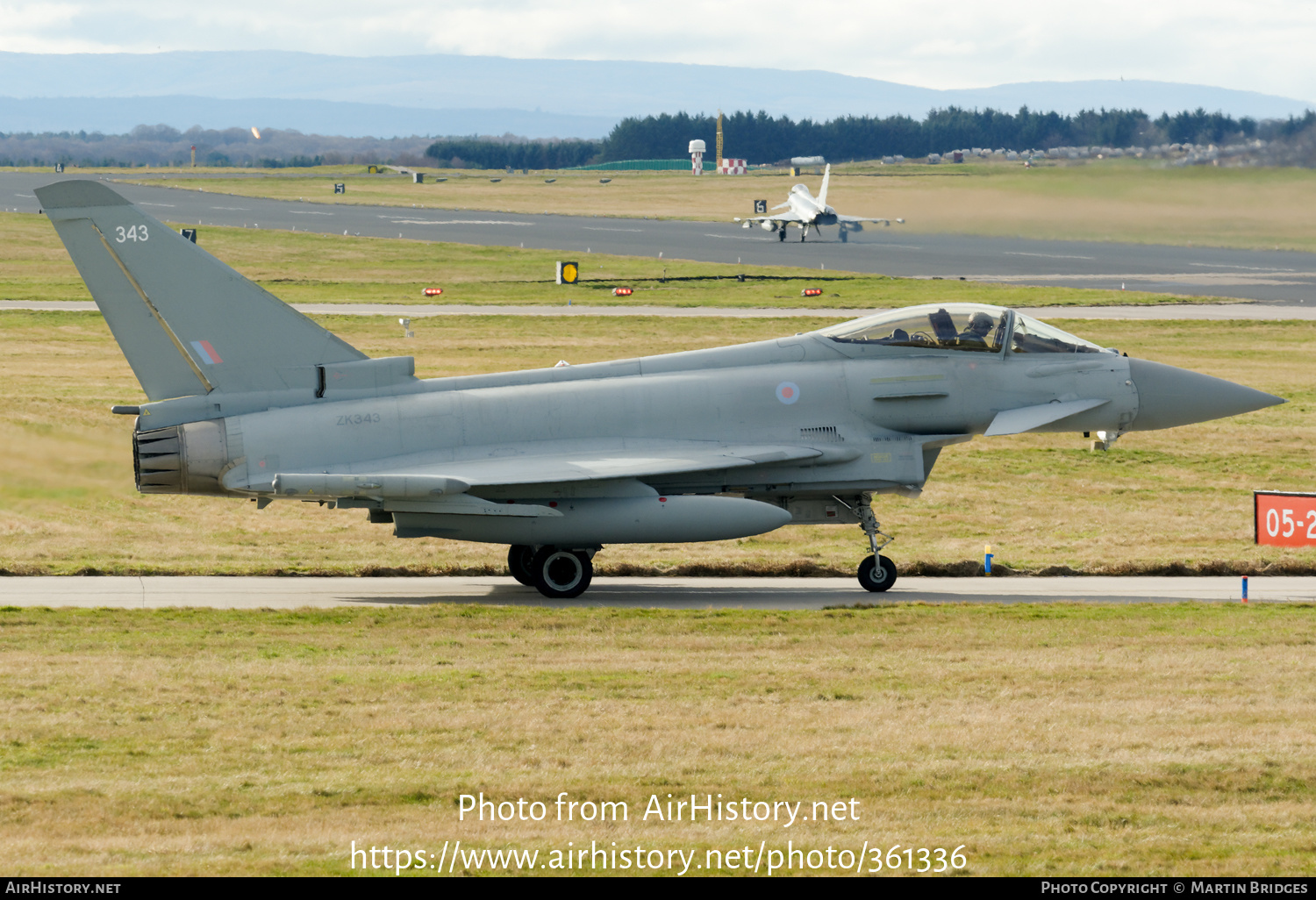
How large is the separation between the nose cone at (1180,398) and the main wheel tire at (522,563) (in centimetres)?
889

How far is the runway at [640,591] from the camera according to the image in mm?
18484

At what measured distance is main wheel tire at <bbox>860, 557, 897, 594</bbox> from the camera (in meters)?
19.5

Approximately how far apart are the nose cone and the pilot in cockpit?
85.8 inches

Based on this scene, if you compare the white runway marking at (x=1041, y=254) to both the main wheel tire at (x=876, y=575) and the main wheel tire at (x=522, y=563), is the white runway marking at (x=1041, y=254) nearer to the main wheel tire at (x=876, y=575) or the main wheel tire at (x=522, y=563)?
the main wheel tire at (x=876, y=575)

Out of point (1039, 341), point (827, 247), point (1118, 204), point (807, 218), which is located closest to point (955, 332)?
point (1039, 341)

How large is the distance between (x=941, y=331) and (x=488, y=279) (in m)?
52.2

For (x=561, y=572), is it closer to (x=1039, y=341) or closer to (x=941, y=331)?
(x=941, y=331)

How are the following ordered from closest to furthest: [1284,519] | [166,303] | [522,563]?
[166,303], [522,563], [1284,519]

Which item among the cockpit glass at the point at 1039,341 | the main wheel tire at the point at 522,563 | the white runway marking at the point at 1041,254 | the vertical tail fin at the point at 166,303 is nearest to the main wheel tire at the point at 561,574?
the main wheel tire at the point at 522,563

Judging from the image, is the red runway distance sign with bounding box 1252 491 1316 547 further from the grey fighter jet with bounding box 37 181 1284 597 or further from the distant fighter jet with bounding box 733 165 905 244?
the distant fighter jet with bounding box 733 165 905 244

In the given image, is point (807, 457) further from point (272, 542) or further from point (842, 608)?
point (272, 542)

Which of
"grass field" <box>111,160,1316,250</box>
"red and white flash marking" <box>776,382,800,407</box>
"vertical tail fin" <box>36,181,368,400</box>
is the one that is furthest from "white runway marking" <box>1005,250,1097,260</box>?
"vertical tail fin" <box>36,181,368,400</box>

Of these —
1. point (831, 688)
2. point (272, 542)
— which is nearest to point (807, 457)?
point (831, 688)

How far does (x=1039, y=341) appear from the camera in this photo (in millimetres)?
20062
